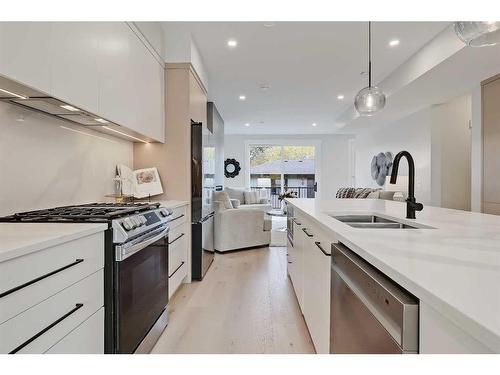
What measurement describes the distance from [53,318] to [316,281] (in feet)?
4.16

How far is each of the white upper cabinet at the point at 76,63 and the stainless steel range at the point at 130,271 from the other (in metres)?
0.64

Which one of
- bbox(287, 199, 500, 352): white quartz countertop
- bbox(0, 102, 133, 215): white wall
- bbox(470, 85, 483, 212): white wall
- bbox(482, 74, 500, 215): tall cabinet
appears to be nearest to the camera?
bbox(287, 199, 500, 352): white quartz countertop

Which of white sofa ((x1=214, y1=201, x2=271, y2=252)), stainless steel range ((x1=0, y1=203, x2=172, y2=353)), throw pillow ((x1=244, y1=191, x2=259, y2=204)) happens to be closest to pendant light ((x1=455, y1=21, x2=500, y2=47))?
stainless steel range ((x1=0, y1=203, x2=172, y2=353))

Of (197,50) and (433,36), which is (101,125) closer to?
(197,50)

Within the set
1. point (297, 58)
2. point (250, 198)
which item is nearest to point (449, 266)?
point (297, 58)

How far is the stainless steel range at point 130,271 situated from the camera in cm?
151

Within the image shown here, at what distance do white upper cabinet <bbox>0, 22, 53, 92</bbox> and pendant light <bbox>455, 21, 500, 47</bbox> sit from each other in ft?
6.43

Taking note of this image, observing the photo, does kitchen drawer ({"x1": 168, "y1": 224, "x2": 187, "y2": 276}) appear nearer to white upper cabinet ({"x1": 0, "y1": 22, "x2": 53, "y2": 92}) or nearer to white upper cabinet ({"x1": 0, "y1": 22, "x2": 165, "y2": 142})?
white upper cabinet ({"x1": 0, "y1": 22, "x2": 165, "y2": 142})

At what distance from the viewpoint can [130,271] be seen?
166 centimetres

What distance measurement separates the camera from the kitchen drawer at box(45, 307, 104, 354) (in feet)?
3.89
